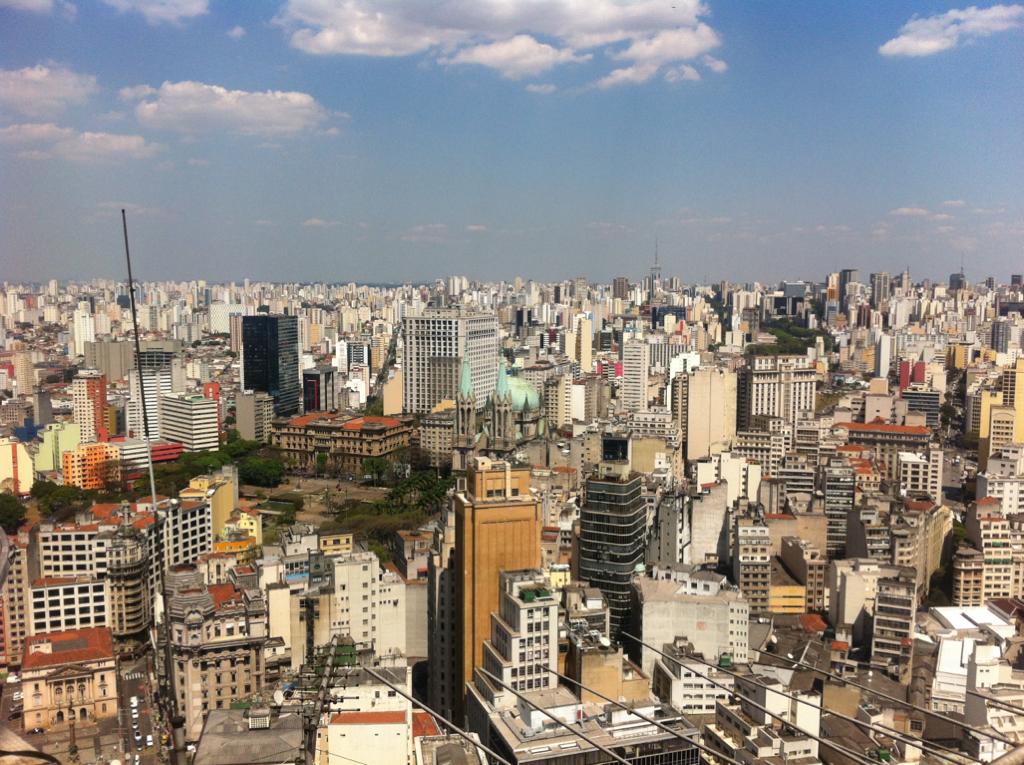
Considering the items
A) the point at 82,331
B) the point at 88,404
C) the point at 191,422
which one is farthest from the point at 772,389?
the point at 82,331

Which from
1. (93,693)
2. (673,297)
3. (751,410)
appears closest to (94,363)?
(751,410)

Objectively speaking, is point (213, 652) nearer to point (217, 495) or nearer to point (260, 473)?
point (217, 495)

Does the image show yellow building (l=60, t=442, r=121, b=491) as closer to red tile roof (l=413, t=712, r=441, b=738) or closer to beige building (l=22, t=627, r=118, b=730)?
beige building (l=22, t=627, r=118, b=730)

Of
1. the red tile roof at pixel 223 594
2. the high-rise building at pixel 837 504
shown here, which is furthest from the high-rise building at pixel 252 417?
the high-rise building at pixel 837 504

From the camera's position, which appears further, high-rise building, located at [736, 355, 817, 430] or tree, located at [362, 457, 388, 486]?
high-rise building, located at [736, 355, 817, 430]

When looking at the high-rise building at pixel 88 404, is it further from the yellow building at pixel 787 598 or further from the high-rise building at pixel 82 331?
the yellow building at pixel 787 598

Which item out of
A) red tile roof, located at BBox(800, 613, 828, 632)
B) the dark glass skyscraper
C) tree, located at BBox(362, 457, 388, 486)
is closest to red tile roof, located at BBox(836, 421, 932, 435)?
red tile roof, located at BBox(800, 613, 828, 632)
